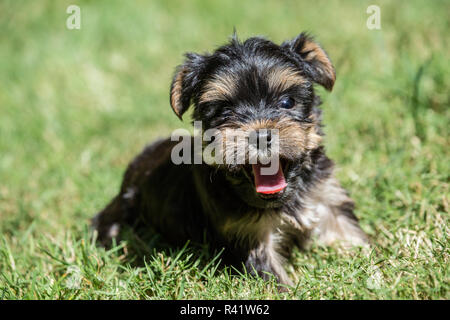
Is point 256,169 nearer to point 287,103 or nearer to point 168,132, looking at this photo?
point 287,103

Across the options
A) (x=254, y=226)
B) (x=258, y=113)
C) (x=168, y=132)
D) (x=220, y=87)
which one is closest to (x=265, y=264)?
(x=254, y=226)

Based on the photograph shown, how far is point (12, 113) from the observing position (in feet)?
23.2

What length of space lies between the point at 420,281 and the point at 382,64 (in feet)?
12.5

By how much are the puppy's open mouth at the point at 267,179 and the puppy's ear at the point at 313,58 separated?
84 cm

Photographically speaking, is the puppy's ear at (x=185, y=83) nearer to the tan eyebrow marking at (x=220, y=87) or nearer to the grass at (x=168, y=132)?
the tan eyebrow marking at (x=220, y=87)

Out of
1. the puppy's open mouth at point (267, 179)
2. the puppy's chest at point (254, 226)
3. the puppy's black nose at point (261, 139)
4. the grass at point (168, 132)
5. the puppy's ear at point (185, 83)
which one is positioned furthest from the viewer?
the puppy's ear at point (185, 83)

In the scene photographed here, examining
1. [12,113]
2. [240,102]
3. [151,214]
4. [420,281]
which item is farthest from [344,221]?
[12,113]

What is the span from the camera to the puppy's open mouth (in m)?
2.96

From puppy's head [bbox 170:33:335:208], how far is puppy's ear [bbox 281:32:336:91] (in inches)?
3.7

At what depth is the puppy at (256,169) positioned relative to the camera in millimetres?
3021

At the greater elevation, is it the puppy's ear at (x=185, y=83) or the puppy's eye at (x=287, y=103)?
the puppy's ear at (x=185, y=83)

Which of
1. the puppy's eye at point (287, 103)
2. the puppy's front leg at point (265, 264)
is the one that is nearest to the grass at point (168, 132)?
the puppy's front leg at point (265, 264)

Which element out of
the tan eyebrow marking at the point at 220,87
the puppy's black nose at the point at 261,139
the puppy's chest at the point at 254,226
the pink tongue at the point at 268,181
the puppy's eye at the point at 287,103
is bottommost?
the puppy's chest at the point at 254,226
